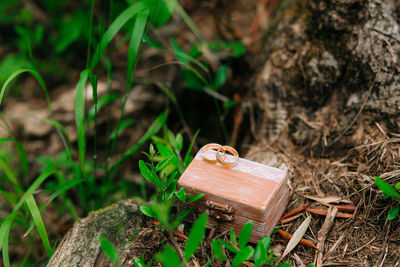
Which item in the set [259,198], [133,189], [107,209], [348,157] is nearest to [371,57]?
[348,157]

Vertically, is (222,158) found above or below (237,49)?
below

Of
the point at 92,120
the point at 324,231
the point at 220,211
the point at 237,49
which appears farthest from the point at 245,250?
the point at 92,120

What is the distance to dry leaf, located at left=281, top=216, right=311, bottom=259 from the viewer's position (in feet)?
4.75

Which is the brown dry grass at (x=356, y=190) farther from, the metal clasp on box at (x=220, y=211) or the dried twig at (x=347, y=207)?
the metal clasp on box at (x=220, y=211)

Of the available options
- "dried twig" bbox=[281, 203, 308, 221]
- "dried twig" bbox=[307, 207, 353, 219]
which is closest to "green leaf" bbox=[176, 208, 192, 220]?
"dried twig" bbox=[281, 203, 308, 221]

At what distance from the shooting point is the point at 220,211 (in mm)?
1453

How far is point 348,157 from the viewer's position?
69.3 inches

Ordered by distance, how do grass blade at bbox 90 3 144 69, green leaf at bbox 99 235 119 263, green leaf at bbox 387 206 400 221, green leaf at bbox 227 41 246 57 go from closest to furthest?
green leaf at bbox 99 235 119 263, green leaf at bbox 387 206 400 221, grass blade at bbox 90 3 144 69, green leaf at bbox 227 41 246 57

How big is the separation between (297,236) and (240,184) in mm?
346

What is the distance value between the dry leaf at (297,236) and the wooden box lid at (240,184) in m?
0.16

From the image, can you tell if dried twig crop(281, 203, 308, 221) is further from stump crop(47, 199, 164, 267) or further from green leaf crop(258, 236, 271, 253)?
stump crop(47, 199, 164, 267)

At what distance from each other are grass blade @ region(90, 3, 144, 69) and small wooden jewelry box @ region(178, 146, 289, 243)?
29.1 inches

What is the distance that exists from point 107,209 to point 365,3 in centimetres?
176

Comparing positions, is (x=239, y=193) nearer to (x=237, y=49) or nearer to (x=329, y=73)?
(x=329, y=73)
